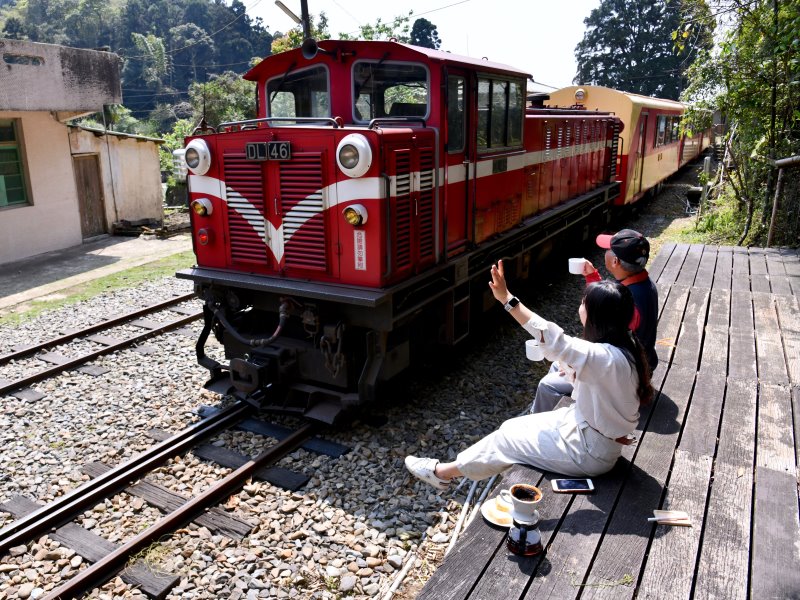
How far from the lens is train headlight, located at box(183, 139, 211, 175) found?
19.1ft

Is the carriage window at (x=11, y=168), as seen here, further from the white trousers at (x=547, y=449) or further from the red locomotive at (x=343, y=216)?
the white trousers at (x=547, y=449)

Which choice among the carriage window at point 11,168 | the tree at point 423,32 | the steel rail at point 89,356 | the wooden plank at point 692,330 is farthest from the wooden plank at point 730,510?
the tree at point 423,32

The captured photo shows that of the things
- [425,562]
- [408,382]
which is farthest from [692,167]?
[425,562]

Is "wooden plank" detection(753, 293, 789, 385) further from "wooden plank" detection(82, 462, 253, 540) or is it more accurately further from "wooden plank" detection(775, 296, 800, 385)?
"wooden plank" detection(82, 462, 253, 540)

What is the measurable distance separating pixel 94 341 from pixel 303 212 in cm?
405

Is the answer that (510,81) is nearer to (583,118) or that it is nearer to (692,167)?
(583,118)

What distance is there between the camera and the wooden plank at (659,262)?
7073 mm

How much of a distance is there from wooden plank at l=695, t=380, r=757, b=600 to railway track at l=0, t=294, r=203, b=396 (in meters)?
6.49

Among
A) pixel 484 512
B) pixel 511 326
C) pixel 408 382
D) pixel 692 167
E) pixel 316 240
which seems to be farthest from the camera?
pixel 692 167

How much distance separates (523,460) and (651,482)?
2.13 feet

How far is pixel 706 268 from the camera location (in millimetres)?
7352

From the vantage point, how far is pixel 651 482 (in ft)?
10.4

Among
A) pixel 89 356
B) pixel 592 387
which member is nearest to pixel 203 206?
pixel 89 356

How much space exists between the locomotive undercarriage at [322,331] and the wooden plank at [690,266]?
2.26 m
